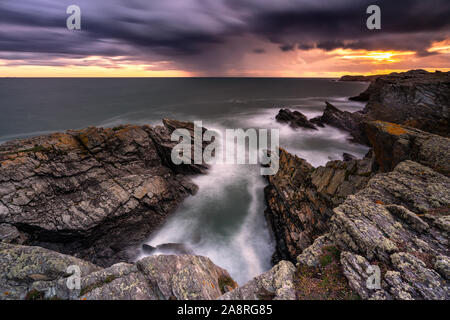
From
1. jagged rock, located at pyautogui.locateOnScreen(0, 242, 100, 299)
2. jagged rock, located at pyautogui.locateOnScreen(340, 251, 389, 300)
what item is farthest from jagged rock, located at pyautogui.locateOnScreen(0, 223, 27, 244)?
jagged rock, located at pyautogui.locateOnScreen(340, 251, 389, 300)

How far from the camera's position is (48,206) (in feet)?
45.3

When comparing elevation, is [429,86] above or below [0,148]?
above

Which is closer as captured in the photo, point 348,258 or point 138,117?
point 348,258

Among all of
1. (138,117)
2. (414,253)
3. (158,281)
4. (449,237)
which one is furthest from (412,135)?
(138,117)

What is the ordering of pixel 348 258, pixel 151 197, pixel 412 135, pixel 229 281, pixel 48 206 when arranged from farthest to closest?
pixel 151 197 → pixel 48 206 → pixel 412 135 → pixel 229 281 → pixel 348 258

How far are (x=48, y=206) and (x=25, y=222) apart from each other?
1.50 metres

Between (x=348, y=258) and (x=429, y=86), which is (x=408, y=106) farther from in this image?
(x=348, y=258)

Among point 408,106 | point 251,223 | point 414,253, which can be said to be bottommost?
point 251,223

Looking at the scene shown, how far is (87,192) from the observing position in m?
15.4

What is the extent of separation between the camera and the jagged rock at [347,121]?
112 ft

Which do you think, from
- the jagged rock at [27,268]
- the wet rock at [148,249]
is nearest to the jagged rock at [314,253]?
the jagged rock at [27,268]

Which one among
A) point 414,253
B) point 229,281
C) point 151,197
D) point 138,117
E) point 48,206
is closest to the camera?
point 414,253

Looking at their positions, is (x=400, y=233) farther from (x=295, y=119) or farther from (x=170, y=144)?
(x=295, y=119)

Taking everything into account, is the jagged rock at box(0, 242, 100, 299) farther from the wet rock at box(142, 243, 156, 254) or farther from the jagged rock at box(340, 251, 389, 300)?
the jagged rock at box(340, 251, 389, 300)
